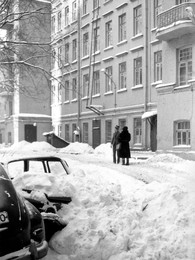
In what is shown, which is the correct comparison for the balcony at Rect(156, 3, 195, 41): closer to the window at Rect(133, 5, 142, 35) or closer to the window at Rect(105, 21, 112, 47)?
Answer: the window at Rect(133, 5, 142, 35)

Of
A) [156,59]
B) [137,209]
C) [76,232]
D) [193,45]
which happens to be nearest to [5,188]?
[76,232]

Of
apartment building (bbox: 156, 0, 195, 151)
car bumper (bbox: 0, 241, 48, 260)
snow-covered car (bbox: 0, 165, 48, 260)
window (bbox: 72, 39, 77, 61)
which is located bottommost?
car bumper (bbox: 0, 241, 48, 260)

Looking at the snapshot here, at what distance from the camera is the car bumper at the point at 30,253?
379 centimetres

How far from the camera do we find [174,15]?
20.1m

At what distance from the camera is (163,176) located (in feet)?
44.3

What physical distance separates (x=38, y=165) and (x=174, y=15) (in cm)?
1425

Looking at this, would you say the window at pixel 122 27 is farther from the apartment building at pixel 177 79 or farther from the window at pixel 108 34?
the apartment building at pixel 177 79

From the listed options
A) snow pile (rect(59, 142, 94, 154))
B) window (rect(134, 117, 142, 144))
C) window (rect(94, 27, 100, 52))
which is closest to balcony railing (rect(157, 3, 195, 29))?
window (rect(134, 117, 142, 144))

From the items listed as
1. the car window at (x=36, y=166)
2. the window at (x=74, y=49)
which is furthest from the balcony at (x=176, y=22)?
the window at (x=74, y=49)

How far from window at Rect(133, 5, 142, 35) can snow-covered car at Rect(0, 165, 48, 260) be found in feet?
76.6

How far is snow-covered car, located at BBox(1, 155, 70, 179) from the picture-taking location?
723 centimetres

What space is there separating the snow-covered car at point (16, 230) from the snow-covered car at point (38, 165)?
8.95ft

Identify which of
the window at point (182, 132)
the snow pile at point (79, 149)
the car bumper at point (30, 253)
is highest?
the window at point (182, 132)

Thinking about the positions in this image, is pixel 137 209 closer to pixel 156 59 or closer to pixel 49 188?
pixel 49 188
